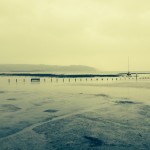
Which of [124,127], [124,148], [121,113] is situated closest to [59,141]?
[124,148]

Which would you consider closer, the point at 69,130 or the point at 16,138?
the point at 16,138

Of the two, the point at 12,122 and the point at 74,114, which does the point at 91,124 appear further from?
the point at 12,122

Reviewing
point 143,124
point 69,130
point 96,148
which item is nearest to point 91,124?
point 69,130

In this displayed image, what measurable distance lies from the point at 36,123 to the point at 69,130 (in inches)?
142

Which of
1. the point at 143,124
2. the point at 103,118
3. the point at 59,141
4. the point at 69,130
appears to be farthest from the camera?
the point at 103,118

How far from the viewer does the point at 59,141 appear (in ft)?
56.7

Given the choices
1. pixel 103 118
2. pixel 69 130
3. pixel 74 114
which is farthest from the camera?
pixel 74 114

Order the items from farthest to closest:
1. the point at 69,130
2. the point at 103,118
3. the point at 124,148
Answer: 1. the point at 103,118
2. the point at 69,130
3. the point at 124,148

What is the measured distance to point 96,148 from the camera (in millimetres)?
15570

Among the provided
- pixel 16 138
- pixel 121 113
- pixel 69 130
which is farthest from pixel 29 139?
pixel 121 113

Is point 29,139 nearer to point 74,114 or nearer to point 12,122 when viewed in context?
point 12,122

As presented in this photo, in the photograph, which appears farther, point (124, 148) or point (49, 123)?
point (49, 123)

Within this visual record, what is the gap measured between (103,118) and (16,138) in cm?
988

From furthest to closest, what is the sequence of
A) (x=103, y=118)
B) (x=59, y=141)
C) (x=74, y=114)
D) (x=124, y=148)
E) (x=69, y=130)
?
(x=74, y=114) < (x=103, y=118) < (x=69, y=130) < (x=59, y=141) < (x=124, y=148)
